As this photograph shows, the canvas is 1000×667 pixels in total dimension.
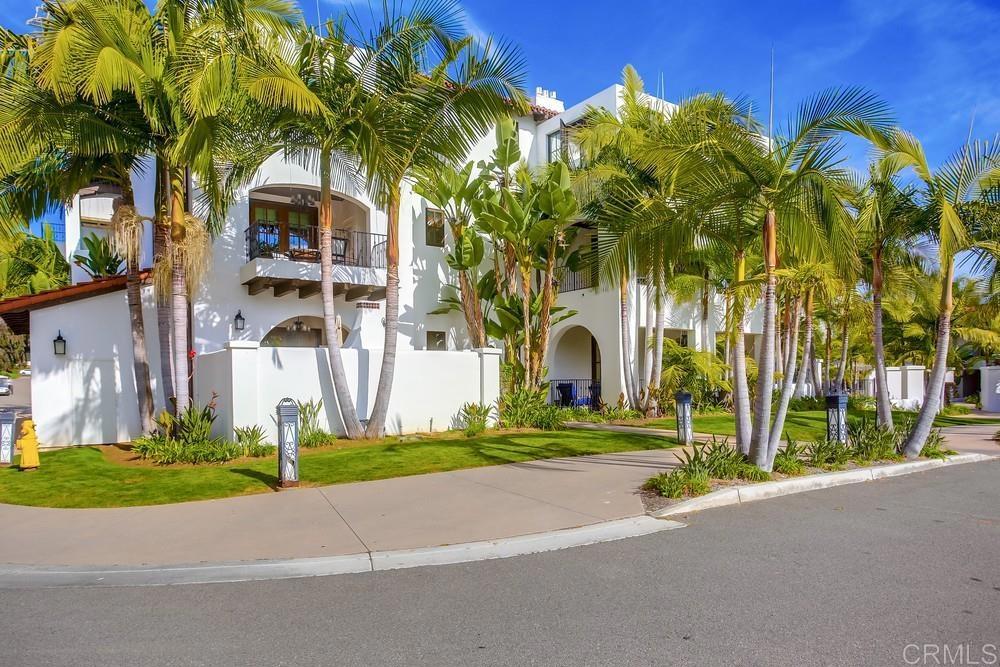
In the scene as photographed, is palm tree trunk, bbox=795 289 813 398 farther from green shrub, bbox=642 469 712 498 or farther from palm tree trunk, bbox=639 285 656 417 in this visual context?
green shrub, bbox=642 469 712 498

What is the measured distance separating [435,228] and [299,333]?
4.97 m

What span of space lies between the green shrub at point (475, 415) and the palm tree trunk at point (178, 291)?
222 inches

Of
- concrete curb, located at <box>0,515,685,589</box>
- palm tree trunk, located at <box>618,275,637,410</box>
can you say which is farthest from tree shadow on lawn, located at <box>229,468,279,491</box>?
palm tree trunk, located at <box>618,275,637,410</box>

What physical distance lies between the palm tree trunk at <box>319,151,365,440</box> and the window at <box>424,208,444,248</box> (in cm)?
679

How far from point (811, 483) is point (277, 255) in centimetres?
1293

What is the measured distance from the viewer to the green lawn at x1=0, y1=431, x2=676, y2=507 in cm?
883

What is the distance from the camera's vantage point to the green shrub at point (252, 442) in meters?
11.9

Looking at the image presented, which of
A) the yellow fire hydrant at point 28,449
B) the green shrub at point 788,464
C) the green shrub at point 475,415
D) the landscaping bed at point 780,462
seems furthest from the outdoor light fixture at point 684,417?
the yellow fire hydrant at point 28,449

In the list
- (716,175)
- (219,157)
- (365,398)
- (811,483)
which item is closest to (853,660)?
(811,483)

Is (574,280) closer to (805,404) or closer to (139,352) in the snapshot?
(805,404)

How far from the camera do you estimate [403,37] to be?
39.6 ft

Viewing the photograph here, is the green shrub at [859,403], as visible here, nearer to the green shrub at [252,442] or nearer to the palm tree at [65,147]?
the green shrub at [252,442]

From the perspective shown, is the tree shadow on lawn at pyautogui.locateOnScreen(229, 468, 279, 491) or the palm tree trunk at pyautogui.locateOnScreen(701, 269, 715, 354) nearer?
the tree shadow on lawn at pyautogui.locateOnScreen(229, 468, 279, 491)

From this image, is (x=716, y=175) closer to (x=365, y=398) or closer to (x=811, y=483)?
(x=811, y=483)
